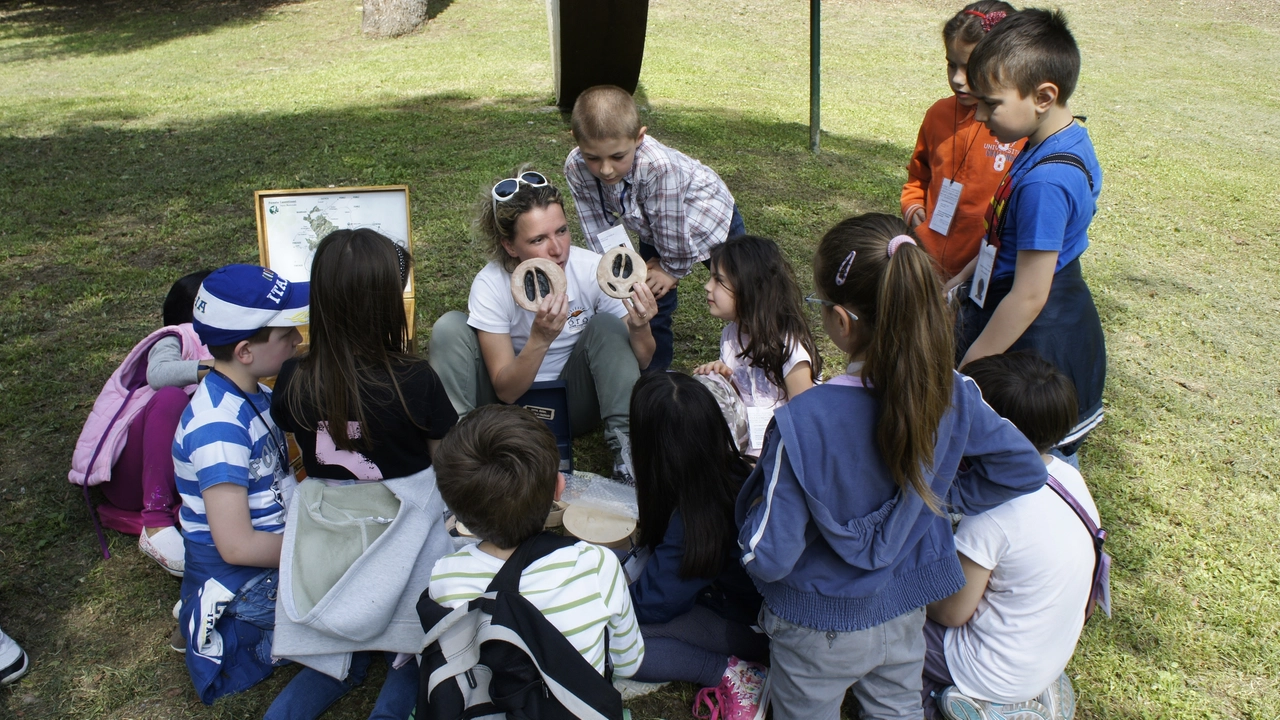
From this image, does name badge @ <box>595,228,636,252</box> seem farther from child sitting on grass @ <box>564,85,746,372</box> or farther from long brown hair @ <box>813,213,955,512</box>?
long brown hair @ <box>813,213,955,512</box>

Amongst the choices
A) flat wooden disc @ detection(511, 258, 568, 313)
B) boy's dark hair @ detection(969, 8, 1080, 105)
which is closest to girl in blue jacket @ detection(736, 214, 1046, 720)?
boy's dark hair @ detection(969, 8, 1080, 105)

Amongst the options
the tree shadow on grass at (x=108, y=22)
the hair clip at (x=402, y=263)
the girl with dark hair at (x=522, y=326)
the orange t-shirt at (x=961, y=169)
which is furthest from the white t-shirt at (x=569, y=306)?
the tree shadow on grass at (x=108, y=22)

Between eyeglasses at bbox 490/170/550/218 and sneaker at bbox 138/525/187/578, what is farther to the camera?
eyeglasses at bbox 490/170/550/218

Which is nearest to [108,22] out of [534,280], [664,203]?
[664,203]

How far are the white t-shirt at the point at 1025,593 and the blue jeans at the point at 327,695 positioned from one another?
1.56 m

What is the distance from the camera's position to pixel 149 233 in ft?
19.1

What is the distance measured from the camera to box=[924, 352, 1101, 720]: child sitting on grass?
219cm

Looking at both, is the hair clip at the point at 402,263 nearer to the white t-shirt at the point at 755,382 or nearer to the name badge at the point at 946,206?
the white t-shirt at the point at 755,382

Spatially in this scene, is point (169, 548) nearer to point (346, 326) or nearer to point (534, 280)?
point (346, 326)

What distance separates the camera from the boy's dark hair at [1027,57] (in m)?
2.40

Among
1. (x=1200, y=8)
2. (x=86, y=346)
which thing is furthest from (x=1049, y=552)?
(x=1200, y=8)

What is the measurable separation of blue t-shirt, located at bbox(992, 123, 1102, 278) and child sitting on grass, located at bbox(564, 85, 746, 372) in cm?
146

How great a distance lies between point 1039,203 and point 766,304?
100 cm

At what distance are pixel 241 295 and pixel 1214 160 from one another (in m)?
10.8
